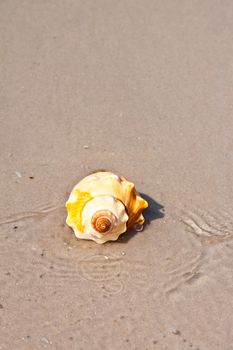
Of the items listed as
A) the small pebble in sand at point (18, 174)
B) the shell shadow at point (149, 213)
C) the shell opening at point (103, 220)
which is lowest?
the small pebble in sand at point (18, 174)

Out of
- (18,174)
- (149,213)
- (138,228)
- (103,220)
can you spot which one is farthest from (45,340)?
(18,174)

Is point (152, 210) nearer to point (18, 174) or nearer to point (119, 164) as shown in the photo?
point (119, 164)

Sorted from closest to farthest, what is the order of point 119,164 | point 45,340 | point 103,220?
point 45,340 < point 103,220 < point 119,164

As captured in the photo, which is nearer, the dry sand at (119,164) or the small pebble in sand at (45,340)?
the small pebble in sand at (45,340)

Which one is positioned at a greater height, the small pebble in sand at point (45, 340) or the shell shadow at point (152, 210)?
the shell shadow at point (152, 210)

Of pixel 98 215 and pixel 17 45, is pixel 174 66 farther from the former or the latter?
pixel 98 215

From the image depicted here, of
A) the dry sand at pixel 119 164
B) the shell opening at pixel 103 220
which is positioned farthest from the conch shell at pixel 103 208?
the dry sand at pixel 119 164

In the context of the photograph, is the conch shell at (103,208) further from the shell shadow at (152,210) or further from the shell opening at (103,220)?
the shell shadow at (152,210)

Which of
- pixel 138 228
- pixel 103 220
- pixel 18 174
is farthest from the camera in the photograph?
pixel 18 174
